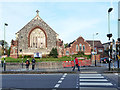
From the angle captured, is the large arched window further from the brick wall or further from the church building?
the brick wall

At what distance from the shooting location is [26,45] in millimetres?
57469

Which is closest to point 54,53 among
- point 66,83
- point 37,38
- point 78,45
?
point 37,38

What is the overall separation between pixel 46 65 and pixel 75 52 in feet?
113

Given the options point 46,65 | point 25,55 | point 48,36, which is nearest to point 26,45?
point 25,55

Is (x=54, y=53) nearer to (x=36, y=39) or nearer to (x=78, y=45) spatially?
(x=36, y=39)

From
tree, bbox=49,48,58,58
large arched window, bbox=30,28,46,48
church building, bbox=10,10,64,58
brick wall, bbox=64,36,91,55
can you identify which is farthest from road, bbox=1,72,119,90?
brick wall, bbox=64,36,91,55

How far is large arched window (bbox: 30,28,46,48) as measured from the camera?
58000 millimetres

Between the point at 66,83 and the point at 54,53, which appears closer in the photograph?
the point at 66,83

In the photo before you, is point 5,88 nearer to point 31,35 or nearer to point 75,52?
point 31,35

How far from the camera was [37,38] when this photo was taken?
192ft

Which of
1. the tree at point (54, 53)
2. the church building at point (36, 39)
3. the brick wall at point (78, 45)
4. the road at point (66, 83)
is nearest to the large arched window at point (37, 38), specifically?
the church building at point (36, 39)

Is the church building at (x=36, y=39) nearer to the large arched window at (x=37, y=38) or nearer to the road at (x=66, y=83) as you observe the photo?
the large arched window at (x=37, y=38)

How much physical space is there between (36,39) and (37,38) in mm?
416

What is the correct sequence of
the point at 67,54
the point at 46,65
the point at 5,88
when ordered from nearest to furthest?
1. the point at 5,88
2. the point at 46,65
3. the point at 67,54
